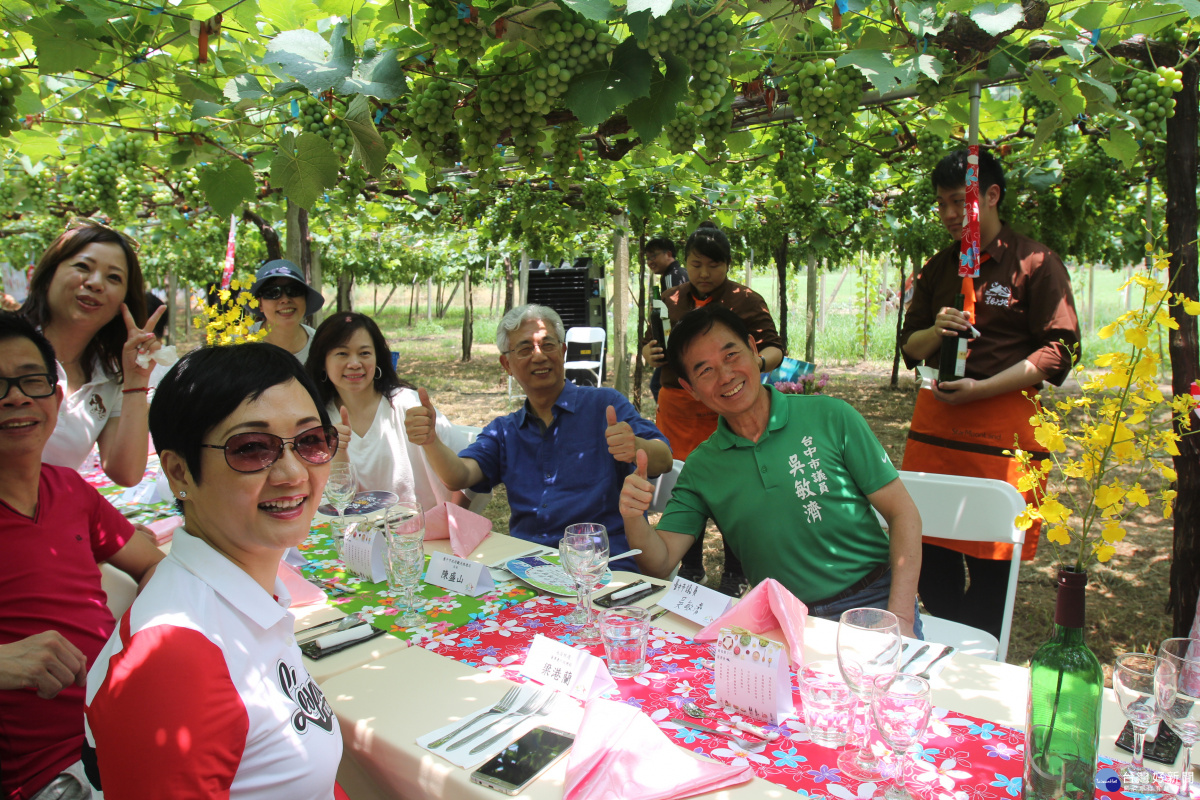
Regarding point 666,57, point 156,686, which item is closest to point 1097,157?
point 666,57

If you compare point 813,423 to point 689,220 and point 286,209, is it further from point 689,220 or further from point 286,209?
point 689,220

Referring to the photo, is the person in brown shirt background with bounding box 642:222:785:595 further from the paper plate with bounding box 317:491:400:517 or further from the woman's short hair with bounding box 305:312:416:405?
the paper plate with bounding box 317:491:400:517

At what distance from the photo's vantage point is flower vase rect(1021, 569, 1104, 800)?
3.53ft

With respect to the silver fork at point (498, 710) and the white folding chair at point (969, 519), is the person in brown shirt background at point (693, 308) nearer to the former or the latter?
the white folding chair at point (969, 519)

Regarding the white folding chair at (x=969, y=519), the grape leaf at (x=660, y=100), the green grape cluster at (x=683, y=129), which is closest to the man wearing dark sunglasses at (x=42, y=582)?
the grape leaf at (x=660, y=100)

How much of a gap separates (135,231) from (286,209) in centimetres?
815

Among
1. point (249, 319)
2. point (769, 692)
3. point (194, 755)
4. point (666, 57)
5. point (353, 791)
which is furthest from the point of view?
point (249, 319)

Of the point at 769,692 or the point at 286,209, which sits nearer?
the point at 769,692

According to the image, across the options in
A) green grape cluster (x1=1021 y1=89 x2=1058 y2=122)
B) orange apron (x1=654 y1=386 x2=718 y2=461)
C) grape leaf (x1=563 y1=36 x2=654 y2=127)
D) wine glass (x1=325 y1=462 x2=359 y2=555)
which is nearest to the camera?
grape leaf (x1=563 y1=36 x2=654 y2=127)

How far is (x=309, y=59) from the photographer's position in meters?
1.69

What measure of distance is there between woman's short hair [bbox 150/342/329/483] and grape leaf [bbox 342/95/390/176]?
797 mm

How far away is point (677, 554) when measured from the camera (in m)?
2.29

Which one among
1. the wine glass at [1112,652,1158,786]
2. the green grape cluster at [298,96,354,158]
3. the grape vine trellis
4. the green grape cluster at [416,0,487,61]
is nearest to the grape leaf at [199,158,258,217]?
the grape vine trellis

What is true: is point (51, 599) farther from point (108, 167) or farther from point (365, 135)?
point (108, 167)
